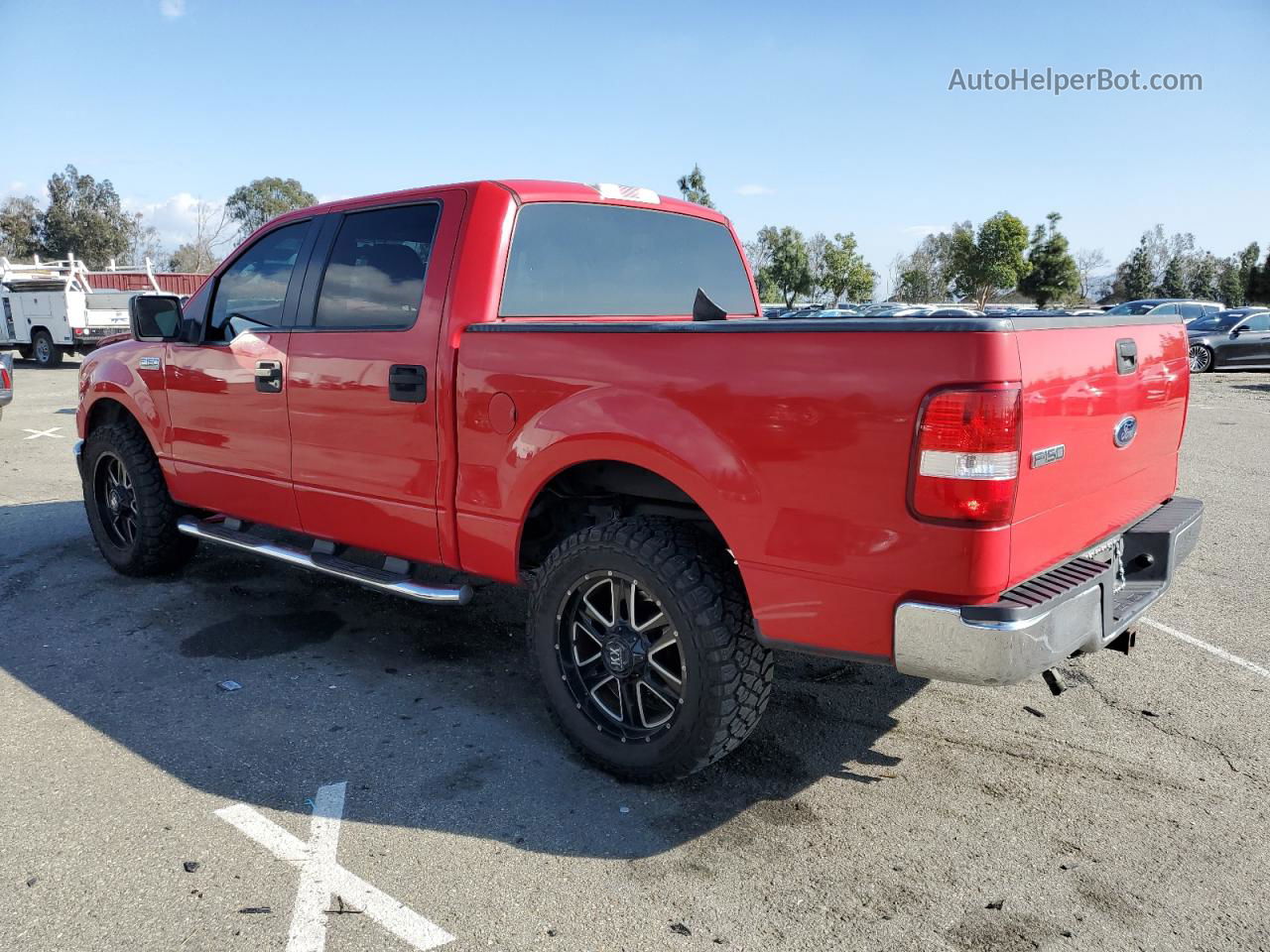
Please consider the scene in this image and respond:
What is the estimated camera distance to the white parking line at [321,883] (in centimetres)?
243

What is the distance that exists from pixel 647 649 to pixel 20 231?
67.1 m

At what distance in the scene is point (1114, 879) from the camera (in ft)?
8.79

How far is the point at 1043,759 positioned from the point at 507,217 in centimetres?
287

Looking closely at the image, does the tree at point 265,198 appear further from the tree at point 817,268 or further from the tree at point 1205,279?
the tree at point 1205,279

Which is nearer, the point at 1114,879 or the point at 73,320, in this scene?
the point at 1114,879

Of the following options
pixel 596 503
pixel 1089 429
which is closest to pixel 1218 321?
pixel 1089 429

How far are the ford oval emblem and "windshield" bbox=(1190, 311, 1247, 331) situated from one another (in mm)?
22404

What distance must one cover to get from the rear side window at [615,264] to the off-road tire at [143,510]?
8.93 ft

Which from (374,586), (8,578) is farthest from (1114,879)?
A: (8,578)

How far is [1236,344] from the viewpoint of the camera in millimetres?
21453

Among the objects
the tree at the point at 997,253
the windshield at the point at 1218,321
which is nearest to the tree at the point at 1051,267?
the tree at the point at 997,253

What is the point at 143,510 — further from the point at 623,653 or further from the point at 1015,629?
the point at 1015,629

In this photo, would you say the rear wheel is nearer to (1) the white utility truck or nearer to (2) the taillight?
(1) the white utility truck

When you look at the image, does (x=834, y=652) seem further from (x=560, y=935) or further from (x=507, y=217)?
(x=507, y=217)
